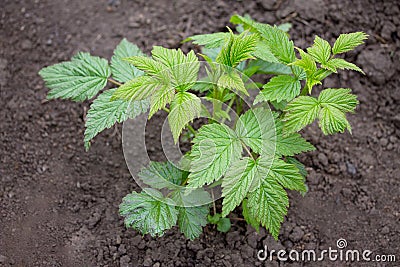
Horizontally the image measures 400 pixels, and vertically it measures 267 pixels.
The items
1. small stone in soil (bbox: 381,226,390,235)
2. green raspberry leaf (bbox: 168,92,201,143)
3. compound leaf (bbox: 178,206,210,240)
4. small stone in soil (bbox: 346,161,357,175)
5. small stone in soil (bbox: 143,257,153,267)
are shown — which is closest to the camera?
green raspberry leaf (bbox: 168,92,201,143)

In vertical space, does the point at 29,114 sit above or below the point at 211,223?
above

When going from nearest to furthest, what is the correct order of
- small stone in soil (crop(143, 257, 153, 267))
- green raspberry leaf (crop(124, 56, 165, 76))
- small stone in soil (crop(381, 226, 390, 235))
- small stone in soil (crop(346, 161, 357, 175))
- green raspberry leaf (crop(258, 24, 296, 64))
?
green raspberry leaf (crop(124, 56, 165, 76)) → green raspberry leaf (crop(258, 24, 296, 64)) → small stone in soil (crop(143, 257, 153, 267)) → small stone in soil (crop(381, 226, 390, 235)) → small stone in soil (crop(346, 161, 357, 175))

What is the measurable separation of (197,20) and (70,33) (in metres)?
0.88

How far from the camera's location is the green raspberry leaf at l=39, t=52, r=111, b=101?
2486 mm

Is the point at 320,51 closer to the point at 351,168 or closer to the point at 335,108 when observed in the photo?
the point at 335,108

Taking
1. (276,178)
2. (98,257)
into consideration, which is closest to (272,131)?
(276,178)

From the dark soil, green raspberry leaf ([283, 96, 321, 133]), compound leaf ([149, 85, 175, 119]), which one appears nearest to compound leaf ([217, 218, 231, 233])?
the dark soil

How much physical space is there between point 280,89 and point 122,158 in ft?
3.85

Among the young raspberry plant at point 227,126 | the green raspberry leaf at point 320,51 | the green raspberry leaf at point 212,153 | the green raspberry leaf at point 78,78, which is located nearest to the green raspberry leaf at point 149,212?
the young raspberry plant at point 227,126

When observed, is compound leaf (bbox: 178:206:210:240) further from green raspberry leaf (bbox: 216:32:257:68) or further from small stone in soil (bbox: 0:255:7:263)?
small stone in soil (bbox: 0:255:7:263)

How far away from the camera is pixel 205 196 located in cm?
246

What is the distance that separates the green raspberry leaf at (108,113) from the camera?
2305mm

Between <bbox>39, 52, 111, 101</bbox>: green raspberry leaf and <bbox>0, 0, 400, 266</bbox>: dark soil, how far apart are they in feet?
1.89

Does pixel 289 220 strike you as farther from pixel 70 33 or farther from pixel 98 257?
pixel 70 33
